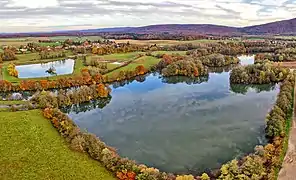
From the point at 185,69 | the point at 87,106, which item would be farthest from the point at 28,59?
the point at 87,106

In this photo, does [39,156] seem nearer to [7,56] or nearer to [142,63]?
[142,63]

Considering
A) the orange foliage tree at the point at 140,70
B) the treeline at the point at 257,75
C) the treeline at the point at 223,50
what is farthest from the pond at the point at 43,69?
the treeline at the point at 223,50

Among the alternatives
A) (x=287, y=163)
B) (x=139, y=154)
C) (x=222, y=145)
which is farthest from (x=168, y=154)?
(x=287, y=163)

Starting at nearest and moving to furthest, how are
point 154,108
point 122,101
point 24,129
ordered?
point 24,129, point 154,108, point 122,101

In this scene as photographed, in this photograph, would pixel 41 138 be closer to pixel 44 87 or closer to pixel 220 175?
pixel 220 175

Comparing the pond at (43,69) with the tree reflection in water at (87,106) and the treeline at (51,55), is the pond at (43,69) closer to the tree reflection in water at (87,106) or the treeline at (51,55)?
the treeline at (51,55)

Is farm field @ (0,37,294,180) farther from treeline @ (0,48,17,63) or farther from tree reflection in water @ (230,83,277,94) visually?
treeline @ (0,48,17,63)

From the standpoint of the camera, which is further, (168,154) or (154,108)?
(154,108)
